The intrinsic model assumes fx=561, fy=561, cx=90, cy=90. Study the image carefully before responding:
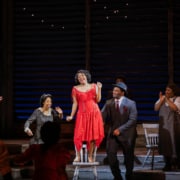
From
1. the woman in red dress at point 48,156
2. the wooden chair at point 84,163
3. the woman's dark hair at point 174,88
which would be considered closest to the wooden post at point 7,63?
the wooden chair at point 84,163

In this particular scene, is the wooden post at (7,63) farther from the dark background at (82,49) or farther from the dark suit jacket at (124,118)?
the dark suit jacket at (124,118)

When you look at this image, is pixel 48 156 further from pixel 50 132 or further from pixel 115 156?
pixel 115 156

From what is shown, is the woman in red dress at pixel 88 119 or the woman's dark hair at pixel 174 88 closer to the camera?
the woman in red dress at pixel 88 119

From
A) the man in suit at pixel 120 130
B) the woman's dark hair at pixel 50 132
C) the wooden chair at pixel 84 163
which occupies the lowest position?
the wooden chair at pixel 84 163

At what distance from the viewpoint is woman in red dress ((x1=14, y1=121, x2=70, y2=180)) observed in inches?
204

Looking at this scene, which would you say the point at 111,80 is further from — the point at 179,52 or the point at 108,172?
the point at 108,172

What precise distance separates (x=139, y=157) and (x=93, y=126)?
193cm

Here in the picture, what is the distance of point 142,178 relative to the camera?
8523 millimetres

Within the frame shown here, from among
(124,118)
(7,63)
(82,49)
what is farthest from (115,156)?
(7,63)

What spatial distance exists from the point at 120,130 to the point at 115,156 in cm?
42

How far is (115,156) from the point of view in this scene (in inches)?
354

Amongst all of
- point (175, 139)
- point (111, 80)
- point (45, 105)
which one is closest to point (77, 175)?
point (45, 105)

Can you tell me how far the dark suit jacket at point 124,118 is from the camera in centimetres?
909

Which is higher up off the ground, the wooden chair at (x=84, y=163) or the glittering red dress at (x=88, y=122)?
the glittering red dress at (x=88, y=122)
